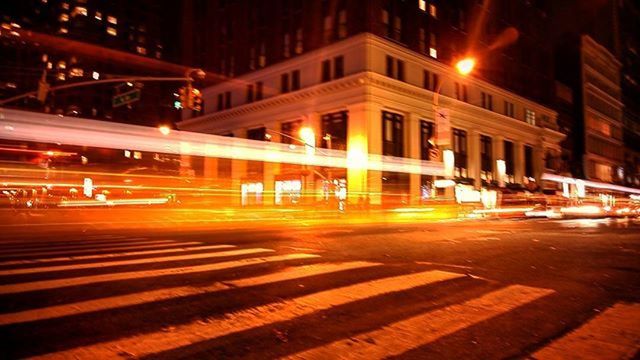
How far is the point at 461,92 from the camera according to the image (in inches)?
1908

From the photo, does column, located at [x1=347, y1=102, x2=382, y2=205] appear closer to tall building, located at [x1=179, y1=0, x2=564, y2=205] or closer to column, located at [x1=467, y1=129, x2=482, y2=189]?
tall building, located at [x1=179, y1=0, x2=564, y2=205]

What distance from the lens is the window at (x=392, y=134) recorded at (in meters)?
40.8

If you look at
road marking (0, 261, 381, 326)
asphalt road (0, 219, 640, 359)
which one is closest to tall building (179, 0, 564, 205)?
asphalt road (0, 219, 640, 359)

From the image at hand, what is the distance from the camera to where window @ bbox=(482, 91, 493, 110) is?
A: 170ft

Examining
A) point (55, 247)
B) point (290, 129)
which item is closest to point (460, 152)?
point (290, 129)

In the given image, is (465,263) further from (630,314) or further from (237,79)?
(237,79)

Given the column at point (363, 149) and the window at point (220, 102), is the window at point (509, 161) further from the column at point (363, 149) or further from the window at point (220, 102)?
the window at point (220, 102)

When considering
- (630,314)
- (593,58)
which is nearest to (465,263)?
(630,314)

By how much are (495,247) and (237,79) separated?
4423 centimetres

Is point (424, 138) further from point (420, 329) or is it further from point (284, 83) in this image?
point (420, 329)

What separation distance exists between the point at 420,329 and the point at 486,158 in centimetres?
5125

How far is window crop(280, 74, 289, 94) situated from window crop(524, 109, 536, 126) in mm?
31076

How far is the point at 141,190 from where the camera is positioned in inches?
1060

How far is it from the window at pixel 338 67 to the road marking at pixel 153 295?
34.4 meters
